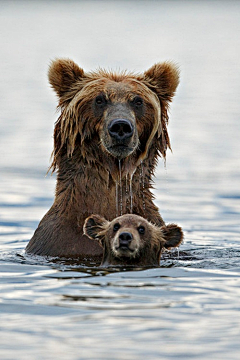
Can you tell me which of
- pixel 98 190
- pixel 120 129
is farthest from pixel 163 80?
pixel 98 190

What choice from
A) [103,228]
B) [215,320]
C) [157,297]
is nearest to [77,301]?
[157,297]

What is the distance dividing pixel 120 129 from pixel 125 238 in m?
1.34

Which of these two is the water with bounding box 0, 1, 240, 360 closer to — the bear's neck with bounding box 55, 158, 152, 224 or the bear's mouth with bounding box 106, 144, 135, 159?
the bear's neck with bounding box 55, 158, 152, 224

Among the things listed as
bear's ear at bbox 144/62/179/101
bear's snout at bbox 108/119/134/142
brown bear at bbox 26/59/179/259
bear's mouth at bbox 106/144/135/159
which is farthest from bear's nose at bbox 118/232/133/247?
bear's ear at bbox 144/62/179/101

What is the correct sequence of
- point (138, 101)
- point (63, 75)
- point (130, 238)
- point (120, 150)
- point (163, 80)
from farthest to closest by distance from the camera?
point (163, 80) < point (63, 75) < point (138, 101) < point (120, 150) < point (130, 238)

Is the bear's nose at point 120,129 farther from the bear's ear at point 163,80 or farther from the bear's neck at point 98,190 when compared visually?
the bear's ear at point 163,80

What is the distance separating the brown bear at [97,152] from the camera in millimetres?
12133

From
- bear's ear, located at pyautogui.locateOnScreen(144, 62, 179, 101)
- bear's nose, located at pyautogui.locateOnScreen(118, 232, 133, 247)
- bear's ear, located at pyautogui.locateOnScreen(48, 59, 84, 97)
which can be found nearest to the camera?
bear's nose, located at pyautogui.locateOnScreen(118, 232, 133, 247)

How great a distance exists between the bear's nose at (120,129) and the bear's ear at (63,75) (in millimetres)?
1195

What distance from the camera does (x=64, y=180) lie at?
1251 cm

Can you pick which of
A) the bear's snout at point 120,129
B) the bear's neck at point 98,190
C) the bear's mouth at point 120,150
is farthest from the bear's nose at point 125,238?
the bear's snout at point 120,129

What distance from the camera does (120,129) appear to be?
11.8 m

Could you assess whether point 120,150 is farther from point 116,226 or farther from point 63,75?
point 63,75

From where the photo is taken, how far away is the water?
8.33 meters
